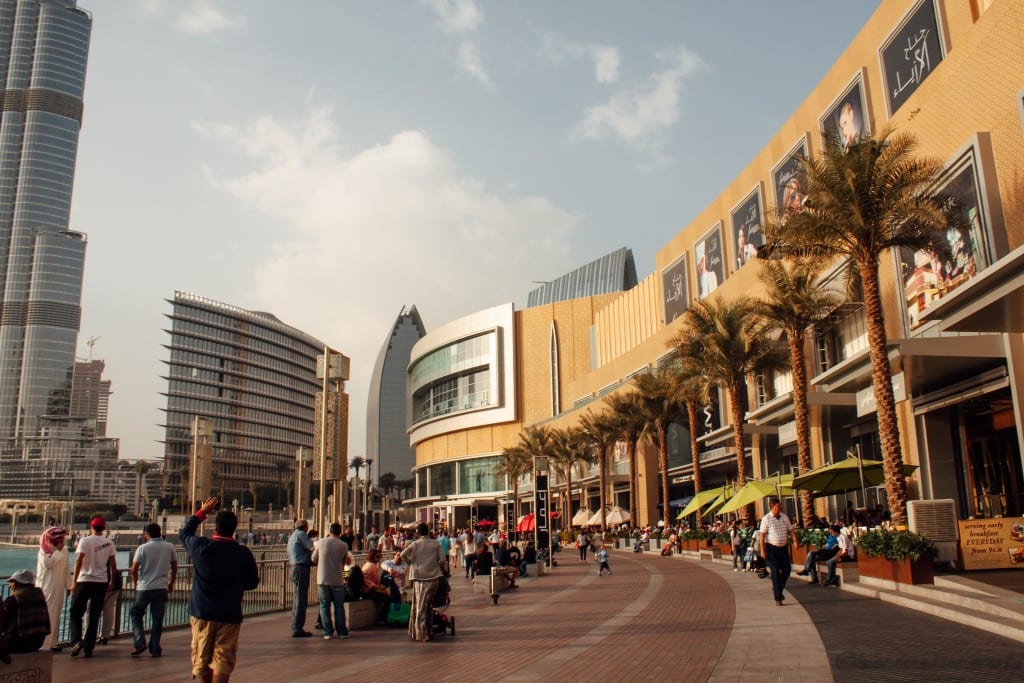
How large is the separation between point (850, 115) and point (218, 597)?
3129 centimetres

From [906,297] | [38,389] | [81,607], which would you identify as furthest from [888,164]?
[38,389]

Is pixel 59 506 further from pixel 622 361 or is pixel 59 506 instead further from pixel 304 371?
pixel 622 361

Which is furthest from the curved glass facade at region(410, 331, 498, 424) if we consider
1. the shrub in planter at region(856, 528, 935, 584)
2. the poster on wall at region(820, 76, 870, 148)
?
the shrub in planter at region(856, 528, 935, 584)

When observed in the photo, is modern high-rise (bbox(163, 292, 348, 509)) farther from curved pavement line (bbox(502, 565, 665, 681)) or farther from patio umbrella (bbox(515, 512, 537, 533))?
curved pavement line (bbox(502, 565, 665, 681))

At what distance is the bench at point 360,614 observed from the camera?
1234 centimetres

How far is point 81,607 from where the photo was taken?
1045 centimetres

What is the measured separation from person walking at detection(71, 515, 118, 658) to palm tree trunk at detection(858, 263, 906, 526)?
14.4 metres

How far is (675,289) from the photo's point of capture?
2191 inches

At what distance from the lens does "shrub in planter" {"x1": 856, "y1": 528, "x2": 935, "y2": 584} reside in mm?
13711

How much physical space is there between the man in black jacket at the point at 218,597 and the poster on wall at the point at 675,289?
157 feet

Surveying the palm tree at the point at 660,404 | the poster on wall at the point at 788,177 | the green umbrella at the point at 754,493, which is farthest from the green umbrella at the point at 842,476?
the palm tree at the point at 660,404

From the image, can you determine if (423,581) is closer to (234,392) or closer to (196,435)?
(196,435)

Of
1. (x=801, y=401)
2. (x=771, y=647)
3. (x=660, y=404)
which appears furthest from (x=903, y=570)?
(x=660, y=404)

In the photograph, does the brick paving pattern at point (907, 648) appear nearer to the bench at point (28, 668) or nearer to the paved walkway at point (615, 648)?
the paved walkway at point (615, 648)
